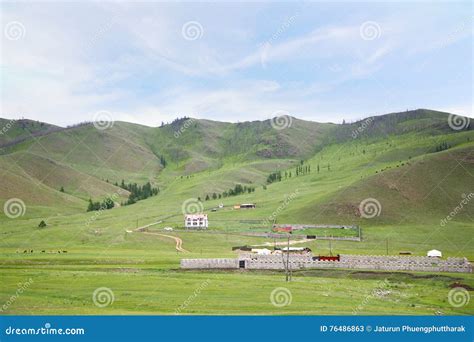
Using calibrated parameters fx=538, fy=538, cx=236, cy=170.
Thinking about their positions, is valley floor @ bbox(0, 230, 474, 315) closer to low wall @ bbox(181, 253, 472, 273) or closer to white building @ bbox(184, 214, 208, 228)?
low wall @ bbox(181, 253, 472, 273)

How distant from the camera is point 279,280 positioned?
73312 millimetres

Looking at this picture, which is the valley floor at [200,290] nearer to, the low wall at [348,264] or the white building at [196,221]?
the low wall at [348,264]

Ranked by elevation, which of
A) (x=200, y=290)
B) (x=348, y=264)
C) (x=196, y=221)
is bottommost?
(x=200, y=290)

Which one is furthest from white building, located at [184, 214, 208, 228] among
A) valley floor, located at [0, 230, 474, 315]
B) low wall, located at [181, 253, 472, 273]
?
low wall, located at [181, 253, 472, 273]

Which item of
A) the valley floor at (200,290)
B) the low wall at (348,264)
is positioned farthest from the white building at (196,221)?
the low wall at (348,264)

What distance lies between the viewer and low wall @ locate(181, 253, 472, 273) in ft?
283

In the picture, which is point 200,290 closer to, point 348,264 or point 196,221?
point 348,264

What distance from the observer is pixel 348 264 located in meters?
88.9

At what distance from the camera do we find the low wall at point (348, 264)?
86.1 m


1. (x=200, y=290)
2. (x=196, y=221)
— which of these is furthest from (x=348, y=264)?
(x=196, y=221)

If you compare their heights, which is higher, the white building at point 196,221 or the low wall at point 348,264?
the white building at point 196,221

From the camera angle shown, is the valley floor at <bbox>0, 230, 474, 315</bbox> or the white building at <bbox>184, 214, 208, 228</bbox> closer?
the valley floor at <bbox>0, 230, 474, 315</bbox>

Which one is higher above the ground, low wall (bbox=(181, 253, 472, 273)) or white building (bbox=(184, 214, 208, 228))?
white building (bbox=(184, 214, 208, 228))
